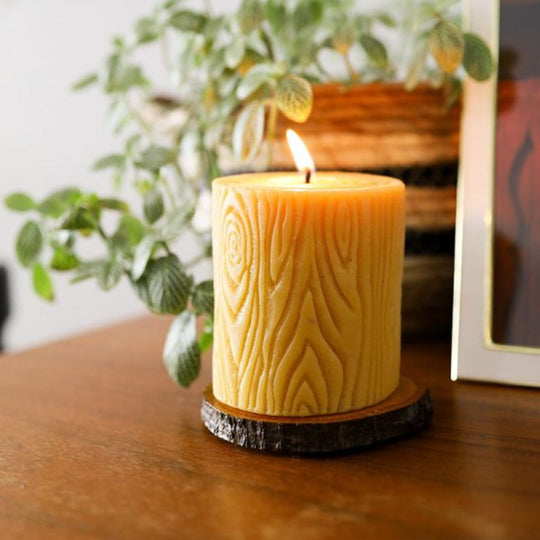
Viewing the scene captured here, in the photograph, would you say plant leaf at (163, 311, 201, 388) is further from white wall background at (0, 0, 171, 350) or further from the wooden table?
white wall background at (0, 0, 171, 350)

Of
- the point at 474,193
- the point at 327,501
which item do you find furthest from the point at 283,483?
the point at 474,193

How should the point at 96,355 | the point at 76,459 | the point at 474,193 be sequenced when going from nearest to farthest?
1. the point at 76,459
2. the point at 474,193
3. the point at 96,355

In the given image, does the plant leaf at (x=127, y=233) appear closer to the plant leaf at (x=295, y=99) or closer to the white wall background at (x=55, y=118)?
the plant leaf at (x=295, y=99)

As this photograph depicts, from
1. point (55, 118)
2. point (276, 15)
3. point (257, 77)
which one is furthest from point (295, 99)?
point (55, 118)

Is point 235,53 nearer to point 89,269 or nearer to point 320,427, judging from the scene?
point 89,269

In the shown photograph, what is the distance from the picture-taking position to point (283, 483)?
0.49m

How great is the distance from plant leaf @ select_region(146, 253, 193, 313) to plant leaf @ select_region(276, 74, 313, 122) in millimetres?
147

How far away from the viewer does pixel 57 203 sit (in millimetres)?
706

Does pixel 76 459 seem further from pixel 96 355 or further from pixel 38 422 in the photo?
pixel 96 355

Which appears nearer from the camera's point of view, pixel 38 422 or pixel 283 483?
pixel 283 483

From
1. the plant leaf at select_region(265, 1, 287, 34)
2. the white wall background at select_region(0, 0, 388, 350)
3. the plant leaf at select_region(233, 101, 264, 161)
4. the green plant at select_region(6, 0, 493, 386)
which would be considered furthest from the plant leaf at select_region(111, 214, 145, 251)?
the white wall background at select_region(0, 0, 388, 350)

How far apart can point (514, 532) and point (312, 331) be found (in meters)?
0.17

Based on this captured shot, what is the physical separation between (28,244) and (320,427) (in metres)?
0.33

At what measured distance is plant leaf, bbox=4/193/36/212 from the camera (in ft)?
2.39
